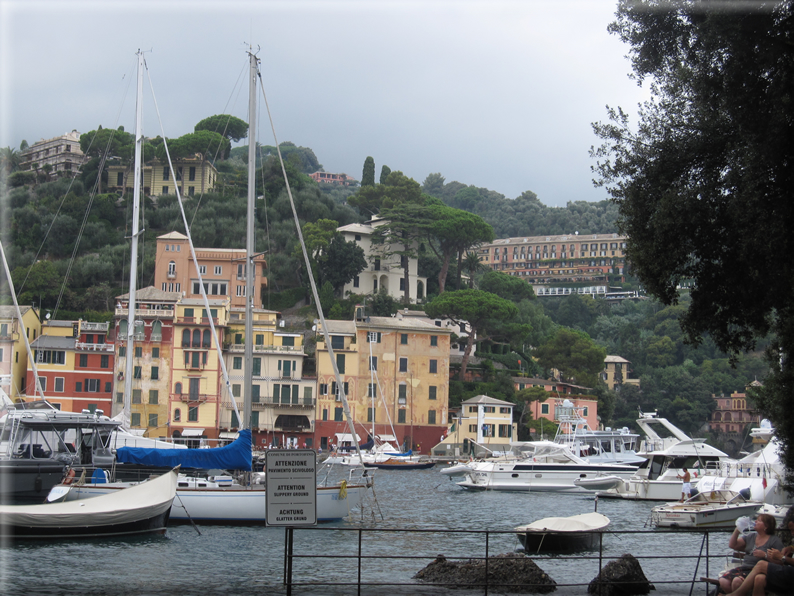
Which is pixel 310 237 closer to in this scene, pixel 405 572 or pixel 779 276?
pixel 405 572

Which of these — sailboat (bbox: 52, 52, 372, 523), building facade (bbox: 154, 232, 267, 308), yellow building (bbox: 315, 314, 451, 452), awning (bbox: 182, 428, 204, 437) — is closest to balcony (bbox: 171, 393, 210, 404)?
awning (bbox: 182, 428, 204, 437)

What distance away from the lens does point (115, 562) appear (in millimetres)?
18312

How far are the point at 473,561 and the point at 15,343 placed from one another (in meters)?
53.1

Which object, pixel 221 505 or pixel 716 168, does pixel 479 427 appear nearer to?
pixel 221 505

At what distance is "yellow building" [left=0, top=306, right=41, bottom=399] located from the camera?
55.2 metres

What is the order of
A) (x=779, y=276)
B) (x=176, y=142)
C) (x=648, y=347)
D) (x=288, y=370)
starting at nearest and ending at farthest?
(x=779, y=276) → (x=288, y=370) → (x=176, y=142) → (x=648, y=347)

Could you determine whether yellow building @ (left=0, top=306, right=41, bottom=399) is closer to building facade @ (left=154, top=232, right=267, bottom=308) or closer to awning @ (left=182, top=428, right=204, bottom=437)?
awning @ (left=182, top=428, right=204, bottom=437)

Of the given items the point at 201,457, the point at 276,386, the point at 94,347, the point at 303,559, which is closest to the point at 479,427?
the point at 276,386

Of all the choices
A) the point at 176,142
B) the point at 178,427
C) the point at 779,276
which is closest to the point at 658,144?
the point at 779,276

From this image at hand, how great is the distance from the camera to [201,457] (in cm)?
2441

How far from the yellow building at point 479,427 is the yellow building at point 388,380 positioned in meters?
1.63

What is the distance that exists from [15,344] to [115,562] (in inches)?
1874

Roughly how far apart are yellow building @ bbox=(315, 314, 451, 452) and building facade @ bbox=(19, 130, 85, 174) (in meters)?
52.3

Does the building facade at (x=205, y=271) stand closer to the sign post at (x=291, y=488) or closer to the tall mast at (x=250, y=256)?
the tall mast at (x=250, y=256)
